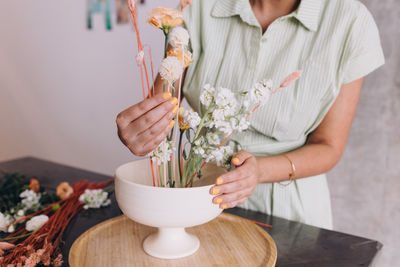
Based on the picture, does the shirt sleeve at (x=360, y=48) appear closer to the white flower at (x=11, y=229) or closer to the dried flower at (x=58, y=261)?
the dried flower at (x=58, y=261)

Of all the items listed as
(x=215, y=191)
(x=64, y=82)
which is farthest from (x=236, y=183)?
(x=64, y=82)

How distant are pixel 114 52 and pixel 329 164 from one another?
202 cm

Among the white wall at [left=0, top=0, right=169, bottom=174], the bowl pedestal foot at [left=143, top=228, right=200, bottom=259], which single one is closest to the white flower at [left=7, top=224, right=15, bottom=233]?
the bowl pedestal foot at [left=143, top=228, right=200, bottom=259]

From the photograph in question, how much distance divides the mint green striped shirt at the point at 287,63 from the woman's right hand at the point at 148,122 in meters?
0.48

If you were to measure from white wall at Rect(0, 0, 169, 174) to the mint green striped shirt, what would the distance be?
114 cm

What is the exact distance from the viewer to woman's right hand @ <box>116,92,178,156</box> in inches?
24.0

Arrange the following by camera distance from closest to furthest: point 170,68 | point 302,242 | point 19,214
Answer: point 170,68, point 302,242, point 19,214

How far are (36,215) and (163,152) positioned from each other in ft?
1.96

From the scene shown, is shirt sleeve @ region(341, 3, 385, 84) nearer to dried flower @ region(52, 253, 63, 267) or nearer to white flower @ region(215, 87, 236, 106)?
white flower @ region(215, 87, 236, 106)

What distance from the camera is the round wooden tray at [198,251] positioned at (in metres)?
0.70

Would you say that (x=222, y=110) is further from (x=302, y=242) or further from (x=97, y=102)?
(x=97, y=102)

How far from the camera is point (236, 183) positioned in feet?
2.27

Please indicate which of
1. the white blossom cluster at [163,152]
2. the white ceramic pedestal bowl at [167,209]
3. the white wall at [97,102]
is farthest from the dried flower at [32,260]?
the white wall at [97,102]

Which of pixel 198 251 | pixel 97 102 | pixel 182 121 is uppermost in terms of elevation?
pixel 182 121
